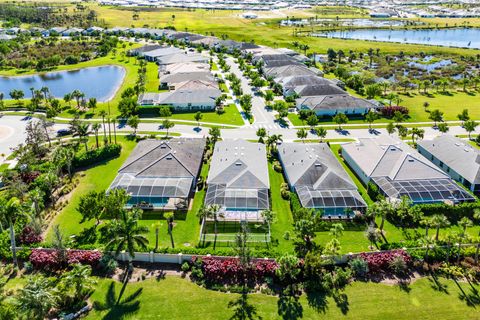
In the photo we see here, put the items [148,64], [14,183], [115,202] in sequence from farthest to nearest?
[148,64] → [14,183] → [115,202]

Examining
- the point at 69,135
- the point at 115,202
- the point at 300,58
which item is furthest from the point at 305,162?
the point at 300,58

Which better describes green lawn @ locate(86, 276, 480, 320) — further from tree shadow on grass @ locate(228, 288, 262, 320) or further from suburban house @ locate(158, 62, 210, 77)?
suburban house @ locate(158, 62, 210, 77)

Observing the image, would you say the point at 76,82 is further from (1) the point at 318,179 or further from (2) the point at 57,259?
(1) the point at 318,179

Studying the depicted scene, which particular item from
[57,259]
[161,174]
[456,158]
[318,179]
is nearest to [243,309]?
[57,259]

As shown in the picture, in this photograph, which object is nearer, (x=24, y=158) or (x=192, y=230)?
(x=192, y=230)

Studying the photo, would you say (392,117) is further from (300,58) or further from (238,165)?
(300,58)

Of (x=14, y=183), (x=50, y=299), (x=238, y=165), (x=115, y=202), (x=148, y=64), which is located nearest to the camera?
(x=50, y=299)

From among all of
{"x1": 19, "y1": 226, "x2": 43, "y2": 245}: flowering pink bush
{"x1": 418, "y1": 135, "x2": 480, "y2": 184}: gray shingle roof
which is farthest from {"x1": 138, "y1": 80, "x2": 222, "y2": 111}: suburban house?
{"x1": 19, "y1": 226, "x2": 43, "y2": 245}: flowering pink bush
